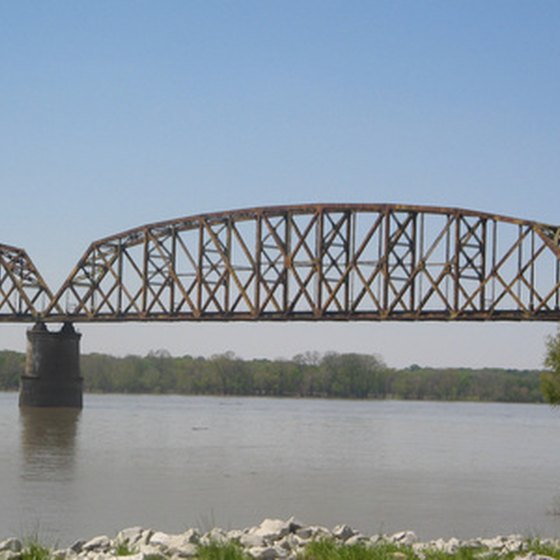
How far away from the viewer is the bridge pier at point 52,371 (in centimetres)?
9788

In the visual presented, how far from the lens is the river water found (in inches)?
1115

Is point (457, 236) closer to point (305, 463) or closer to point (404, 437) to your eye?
point (404, 437)

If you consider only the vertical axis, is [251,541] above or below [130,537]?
above

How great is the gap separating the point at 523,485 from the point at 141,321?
181ft

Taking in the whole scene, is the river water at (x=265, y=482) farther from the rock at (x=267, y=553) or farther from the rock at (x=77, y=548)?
the rock at (x=267, y=553)

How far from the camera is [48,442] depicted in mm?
58719

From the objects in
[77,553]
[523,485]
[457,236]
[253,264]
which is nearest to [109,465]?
[523,485]

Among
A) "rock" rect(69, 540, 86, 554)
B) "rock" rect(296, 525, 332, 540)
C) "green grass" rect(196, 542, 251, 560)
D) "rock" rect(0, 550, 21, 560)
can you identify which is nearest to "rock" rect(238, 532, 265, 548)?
"rock" rect(296, 525, 332, 540)

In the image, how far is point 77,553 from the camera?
18703mm

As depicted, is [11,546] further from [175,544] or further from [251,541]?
[251,541]

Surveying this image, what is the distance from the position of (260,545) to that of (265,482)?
20613 millimetres

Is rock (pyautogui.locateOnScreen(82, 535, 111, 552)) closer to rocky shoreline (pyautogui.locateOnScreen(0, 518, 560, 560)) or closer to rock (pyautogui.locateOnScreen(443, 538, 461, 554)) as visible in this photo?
rocky shoreline (pyautogui.locateOnScreen(0, 518, 560, 560))

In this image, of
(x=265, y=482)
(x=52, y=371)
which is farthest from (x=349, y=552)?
(x=52, y=371)

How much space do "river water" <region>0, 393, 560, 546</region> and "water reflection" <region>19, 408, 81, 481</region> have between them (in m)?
0.10
